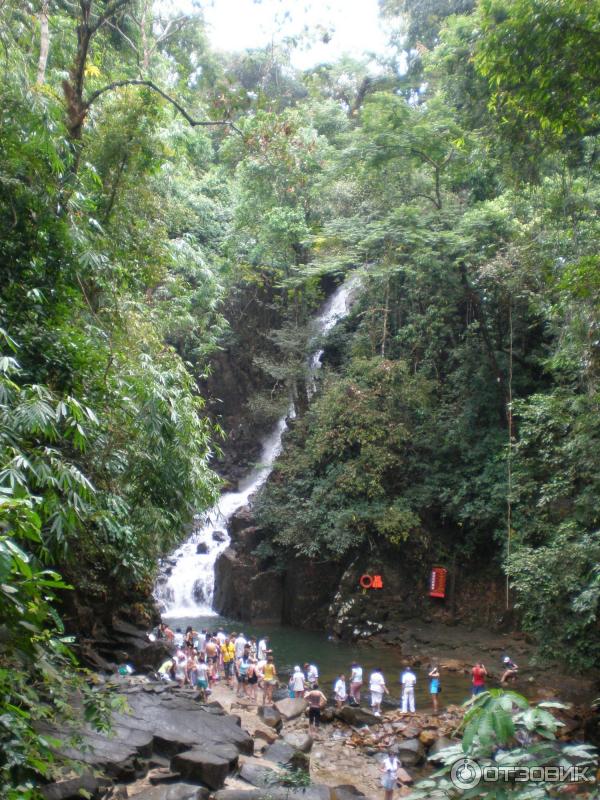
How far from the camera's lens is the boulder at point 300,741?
9843 millimetres

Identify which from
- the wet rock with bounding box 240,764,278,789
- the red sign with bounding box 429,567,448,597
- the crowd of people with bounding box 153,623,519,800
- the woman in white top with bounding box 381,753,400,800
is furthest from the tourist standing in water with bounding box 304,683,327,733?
the red sign with bounding box 429,567,448,597

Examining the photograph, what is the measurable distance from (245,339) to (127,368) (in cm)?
1893

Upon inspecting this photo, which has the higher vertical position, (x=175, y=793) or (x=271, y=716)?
(x=175, y=793)

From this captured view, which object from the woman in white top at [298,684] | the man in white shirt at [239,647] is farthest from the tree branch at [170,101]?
the man in white shirt at [239,647]

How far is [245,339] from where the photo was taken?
26.3 m

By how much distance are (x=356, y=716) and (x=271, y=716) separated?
1498 mm

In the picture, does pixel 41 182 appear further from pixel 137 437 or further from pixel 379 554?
pixel 379 554

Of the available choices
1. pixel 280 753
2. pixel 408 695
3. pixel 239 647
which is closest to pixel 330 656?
pixel 239 647

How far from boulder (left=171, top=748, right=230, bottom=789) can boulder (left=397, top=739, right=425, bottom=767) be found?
3765 mm

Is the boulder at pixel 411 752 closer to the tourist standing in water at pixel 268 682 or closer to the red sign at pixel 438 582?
the tourist standing in water at pixel 268 682

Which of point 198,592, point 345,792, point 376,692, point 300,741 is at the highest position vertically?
point 198,592

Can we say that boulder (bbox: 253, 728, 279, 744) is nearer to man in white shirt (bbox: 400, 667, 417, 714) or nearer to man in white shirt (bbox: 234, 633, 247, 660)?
man in white shirt (bbox: 400, 667, 417, 714)

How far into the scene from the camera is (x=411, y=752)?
32.6ft

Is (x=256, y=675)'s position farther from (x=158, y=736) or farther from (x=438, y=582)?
(x=438, y=582)
